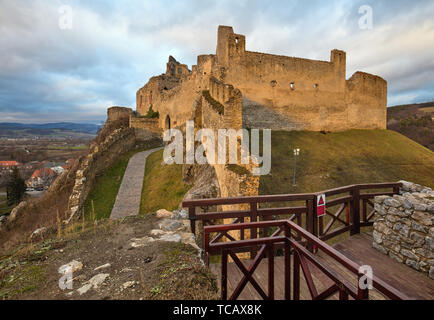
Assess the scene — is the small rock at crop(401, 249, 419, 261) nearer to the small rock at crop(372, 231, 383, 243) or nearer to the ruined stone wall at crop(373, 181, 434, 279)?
the ruined stone wall at crop(373, 181, 434, 279)

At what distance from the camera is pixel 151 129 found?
88.8 ft

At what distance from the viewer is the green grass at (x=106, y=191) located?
13.6m

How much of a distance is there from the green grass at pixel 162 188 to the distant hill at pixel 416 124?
2470 inches

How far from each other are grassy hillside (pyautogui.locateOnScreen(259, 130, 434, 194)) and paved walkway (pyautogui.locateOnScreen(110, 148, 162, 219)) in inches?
351

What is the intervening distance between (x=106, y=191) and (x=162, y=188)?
4417mm

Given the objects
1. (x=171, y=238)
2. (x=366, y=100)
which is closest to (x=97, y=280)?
(x=171, y=238)

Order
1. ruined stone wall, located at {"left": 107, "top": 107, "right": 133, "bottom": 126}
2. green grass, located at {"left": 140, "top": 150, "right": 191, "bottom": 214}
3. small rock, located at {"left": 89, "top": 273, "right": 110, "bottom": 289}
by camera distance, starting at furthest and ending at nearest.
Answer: ruined stone wall, located at {"left": 107, "top": 107, "right": 133, "bottom": 126}, green grass, located at {"left": 140, "top": 150, "right": 191, "bottom": 214}, small rock, located at {"left": 89, "top": 273, "right": 110, "bottom": 289}

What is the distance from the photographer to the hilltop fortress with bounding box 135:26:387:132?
69.8 feet

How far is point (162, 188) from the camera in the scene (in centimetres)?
1509

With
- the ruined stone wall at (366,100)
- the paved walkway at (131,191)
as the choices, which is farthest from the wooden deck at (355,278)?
the ruined stone wall at (366,100)

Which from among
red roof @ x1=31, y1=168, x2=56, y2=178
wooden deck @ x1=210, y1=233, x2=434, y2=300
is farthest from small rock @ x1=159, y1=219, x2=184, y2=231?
red roof @ x1=31, y1=168, x2=56, y2=178
